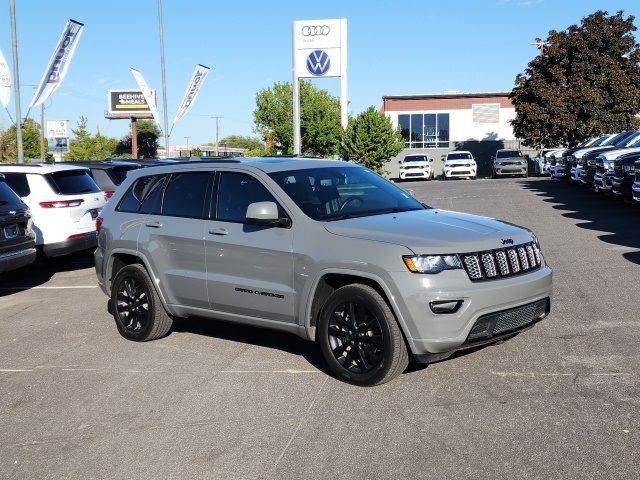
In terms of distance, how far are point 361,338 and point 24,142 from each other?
71.8 metres

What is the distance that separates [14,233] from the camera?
→ 1053cm

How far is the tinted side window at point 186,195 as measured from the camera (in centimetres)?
718

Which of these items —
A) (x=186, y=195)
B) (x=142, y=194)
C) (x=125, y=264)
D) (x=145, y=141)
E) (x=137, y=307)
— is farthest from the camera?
(x=145, y=141)

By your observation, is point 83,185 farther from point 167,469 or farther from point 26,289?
point 167,469

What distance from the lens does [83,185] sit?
1282cm

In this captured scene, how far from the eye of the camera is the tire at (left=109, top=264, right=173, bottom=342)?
747 centimetres

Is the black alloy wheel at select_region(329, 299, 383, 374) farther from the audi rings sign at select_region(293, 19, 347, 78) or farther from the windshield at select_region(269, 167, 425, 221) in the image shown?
the audi rings sign at select_region(293, 19, 347, 78)

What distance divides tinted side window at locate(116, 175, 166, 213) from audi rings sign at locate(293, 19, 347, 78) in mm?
30288

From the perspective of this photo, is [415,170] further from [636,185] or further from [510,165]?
[636,185]

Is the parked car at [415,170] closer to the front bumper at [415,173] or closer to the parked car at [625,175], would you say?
the front bumper at [415,173]

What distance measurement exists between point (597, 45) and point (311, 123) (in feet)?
61.1

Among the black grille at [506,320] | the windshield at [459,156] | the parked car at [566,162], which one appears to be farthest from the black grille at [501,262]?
the windshield at [459,156]

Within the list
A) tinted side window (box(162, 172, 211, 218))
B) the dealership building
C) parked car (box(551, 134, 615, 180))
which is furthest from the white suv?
the dealership building

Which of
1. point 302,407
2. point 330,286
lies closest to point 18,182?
point 330,286
